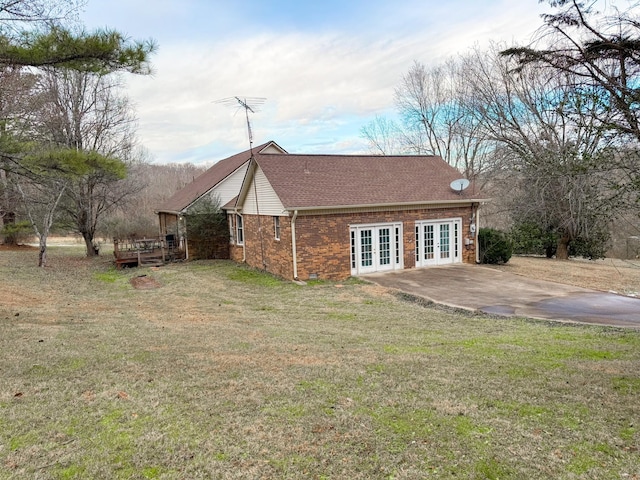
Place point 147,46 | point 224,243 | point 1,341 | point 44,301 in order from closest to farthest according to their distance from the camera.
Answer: point 1,341 → point 147,46 → point 44,301 → point 224,243

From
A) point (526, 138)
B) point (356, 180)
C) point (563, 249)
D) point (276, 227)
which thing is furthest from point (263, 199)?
point (563, 249)

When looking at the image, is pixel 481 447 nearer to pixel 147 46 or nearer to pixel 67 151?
pixel 147 46

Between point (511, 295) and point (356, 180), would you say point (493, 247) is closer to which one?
point (511, 295)

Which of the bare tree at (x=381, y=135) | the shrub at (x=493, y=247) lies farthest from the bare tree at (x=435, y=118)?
the shrub at (x=493, y=247)

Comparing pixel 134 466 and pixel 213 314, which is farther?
pixel 213 314

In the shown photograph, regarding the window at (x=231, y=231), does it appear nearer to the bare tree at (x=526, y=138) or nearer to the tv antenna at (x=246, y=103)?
the tv antenna at (x=246, y=103)

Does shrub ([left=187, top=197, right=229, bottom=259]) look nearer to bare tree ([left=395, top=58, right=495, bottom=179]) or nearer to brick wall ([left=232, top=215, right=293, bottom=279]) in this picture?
brick wall ([left=232, top=215, right=293, bottom=279])

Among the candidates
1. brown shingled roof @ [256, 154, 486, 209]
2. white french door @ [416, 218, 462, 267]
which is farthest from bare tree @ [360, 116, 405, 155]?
white french door @ [416, 218, 462, 267]

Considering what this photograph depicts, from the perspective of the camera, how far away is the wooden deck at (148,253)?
2056 centimetres

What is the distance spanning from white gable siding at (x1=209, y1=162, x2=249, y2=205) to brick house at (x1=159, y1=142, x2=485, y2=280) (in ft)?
9.40

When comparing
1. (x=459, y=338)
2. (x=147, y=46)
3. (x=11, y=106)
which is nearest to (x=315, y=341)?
(x=459, y=338)

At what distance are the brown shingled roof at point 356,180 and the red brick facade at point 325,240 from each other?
0.53 metres

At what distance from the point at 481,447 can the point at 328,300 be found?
8.69 metres

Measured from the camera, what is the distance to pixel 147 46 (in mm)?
8555
